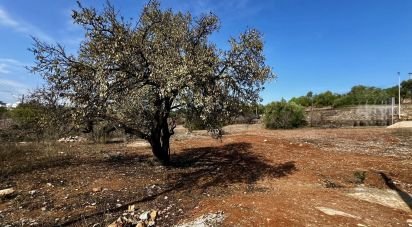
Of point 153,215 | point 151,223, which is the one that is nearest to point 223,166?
point 153,215

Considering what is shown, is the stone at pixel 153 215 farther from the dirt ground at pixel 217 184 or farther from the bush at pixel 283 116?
the bush at pixel 283 116

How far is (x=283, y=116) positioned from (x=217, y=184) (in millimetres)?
17179

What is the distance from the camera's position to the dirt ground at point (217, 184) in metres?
6.62

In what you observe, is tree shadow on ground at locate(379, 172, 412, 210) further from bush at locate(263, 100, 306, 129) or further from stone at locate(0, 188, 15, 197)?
bush at locate(263, 100, 306, 129)

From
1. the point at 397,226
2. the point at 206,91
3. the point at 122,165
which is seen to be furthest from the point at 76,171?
the point at 397,226

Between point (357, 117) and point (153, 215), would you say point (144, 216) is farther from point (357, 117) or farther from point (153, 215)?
point (357, 117)

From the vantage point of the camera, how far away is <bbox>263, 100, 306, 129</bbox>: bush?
82.6 ft

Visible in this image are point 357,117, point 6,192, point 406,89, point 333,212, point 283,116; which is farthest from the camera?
point 406,89

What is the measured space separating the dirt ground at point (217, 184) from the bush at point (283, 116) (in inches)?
409

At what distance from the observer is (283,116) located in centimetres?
2519

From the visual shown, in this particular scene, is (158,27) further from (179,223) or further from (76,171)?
(179,223)

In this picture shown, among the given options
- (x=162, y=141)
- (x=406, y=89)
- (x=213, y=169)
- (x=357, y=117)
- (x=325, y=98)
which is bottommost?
(x=213, y=169)

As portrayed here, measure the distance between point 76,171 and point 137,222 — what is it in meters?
4.52

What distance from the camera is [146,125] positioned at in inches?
388
